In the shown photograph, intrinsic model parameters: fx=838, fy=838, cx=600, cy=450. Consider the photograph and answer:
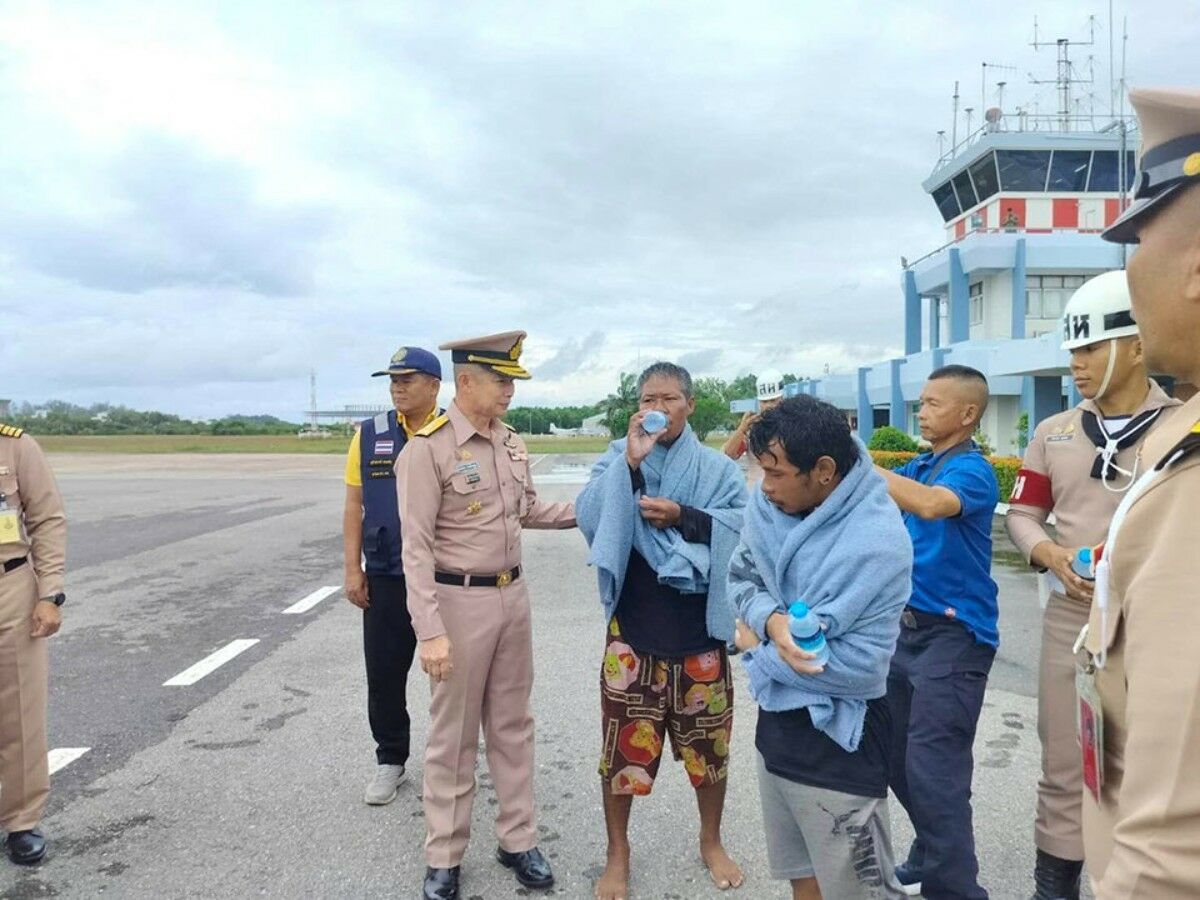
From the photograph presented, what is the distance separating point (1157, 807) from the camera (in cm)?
96

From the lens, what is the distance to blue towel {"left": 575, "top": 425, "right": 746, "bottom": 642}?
2.84 m

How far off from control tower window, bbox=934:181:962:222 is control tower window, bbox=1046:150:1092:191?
Result: 3.51 metres

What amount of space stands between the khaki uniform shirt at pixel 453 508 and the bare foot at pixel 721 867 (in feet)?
4.10

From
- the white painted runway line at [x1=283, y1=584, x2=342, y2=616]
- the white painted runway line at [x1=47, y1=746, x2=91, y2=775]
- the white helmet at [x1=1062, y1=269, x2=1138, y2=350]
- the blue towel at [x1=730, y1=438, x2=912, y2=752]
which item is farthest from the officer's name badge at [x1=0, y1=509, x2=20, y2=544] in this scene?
the white painted runway line at [x1=283, y1=584, x2=342, y2=616]

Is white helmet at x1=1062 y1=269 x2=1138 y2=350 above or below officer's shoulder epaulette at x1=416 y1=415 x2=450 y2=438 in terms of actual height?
above

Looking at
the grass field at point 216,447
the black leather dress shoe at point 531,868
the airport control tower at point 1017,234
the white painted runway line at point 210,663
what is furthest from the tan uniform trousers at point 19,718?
the grass field at point 216,447

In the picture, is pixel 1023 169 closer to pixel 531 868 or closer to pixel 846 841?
pixel 531 868

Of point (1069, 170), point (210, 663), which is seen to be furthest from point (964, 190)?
point (210, 663)

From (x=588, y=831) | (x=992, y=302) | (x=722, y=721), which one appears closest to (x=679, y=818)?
(x=588, y=831)

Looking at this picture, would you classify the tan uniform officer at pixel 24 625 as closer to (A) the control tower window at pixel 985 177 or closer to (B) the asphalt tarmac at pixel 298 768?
(B) the asphalt tarmac at pixel 298 768

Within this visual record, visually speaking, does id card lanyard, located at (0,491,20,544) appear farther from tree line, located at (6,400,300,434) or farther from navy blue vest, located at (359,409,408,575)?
tree line, located at (6,400,300,434)

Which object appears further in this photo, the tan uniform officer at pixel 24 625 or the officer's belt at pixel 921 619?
the tan uniform officer at pixel 24 625

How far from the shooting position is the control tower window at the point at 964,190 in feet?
98.2

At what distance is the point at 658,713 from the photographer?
2936mm
